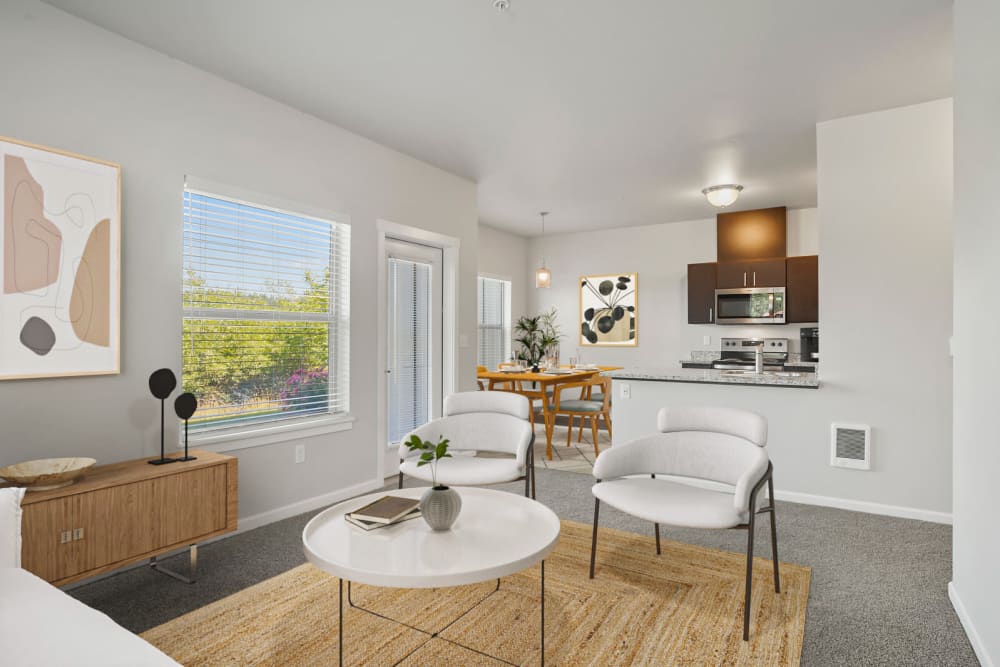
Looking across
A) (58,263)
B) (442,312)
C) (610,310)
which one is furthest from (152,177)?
(610,310)

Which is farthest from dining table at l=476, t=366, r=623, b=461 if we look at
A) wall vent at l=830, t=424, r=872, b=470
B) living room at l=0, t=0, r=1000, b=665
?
wall vent at l=830, t=424, r=872, b=470

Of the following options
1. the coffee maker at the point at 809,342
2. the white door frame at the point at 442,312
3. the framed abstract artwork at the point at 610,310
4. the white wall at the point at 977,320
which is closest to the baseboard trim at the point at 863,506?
the white wall at the point at 977,320

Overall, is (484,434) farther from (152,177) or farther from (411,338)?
(152,177)

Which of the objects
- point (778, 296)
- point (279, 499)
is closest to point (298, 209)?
point (279, 499)

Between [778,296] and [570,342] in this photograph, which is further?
[570,342]

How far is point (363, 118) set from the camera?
3785 millimetres

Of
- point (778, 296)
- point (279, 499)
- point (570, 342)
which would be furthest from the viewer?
point (570, 342)

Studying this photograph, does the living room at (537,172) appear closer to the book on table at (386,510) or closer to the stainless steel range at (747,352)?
the book on table at (386,510)

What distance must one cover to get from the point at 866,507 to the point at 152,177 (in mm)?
4739

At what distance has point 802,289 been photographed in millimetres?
6035

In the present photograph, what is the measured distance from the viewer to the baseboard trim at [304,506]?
131 inches

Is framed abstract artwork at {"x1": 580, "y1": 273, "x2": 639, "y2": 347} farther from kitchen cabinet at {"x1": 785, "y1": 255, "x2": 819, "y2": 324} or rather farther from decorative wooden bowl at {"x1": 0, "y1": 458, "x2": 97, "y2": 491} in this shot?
decorative wooden bowl at {"x1": 0, "y1": 458, "x2": 97, "y2": 491}

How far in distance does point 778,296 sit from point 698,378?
2.62 metres

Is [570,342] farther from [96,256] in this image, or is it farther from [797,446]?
[96,256]
